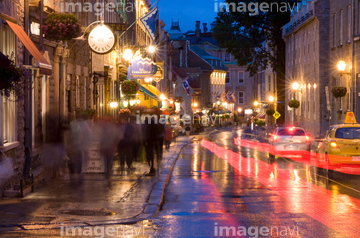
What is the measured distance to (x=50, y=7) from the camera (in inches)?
764

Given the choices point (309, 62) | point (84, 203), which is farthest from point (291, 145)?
point (309, 62)

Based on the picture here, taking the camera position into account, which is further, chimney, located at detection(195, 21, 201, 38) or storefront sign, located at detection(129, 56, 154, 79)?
chimney, located at detection(195, 21, 201, 38)

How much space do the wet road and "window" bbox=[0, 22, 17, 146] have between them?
157 inches

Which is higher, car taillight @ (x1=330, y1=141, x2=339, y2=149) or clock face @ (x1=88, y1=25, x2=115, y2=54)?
clock face @ (x1=88, y1=25, x2=115, y2=54)

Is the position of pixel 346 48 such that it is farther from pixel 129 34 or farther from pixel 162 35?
pixel 162 35

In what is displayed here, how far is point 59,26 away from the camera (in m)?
17.7

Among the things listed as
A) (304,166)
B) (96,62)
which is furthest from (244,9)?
(304,166)

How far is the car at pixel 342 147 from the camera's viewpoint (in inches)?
789

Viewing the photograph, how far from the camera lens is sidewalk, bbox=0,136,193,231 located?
10526 mm

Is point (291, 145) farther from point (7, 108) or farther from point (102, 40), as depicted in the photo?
point (7, 108)

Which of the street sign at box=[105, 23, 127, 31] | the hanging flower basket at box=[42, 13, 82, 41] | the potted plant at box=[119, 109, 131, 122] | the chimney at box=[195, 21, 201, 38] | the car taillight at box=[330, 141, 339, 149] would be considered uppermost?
the chimney at box=[195, 21, 201, 38]

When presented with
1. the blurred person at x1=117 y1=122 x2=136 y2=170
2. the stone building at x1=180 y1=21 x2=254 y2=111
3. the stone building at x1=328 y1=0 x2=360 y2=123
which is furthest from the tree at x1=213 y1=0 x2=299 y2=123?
the stone building at x1=180 y1=21 x2=254 y2=111

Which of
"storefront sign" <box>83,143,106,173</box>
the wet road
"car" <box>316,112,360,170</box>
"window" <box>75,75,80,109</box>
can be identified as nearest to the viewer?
the wet road

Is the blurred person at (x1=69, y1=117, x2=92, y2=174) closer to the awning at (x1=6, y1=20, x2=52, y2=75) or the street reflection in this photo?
the awning at (x1=6, y1=20, x2=52, y2=75)
